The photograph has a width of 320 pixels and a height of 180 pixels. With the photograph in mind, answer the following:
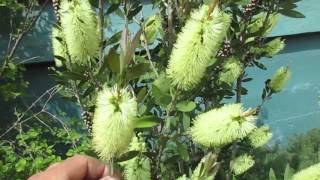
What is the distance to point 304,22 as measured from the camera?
448cm

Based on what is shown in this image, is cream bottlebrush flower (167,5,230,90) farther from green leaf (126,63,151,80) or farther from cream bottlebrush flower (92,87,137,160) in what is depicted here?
cream bottlebrush flower (92,87,137,160)

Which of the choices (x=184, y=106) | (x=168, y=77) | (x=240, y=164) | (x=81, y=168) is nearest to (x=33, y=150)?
(x=240, y=164)

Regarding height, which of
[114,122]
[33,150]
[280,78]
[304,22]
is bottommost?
[33,150]

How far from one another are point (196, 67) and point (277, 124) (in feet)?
11.8

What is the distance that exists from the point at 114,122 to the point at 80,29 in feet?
1.24

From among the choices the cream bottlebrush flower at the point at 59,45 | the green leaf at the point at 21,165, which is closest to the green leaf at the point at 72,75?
the cream bottlebrush flower at the point at 59,45

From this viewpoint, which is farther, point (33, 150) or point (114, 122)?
point (33, 150)

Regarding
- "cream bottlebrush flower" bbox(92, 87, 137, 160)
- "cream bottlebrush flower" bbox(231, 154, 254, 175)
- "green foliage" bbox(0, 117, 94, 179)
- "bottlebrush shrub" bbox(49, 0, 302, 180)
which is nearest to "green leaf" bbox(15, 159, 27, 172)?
"green foliage" bbox(0, 117, 94, 179)

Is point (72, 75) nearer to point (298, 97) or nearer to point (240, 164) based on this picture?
point (240, 164)

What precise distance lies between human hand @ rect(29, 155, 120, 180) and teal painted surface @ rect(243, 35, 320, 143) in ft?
11.7

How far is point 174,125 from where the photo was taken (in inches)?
66.6

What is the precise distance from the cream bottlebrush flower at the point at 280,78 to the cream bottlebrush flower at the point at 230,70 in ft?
0.67

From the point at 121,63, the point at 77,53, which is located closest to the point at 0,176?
the point at 77,53

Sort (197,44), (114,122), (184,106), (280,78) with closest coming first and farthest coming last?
(114,122), (197,44), (184,106), (280,78)
